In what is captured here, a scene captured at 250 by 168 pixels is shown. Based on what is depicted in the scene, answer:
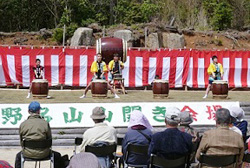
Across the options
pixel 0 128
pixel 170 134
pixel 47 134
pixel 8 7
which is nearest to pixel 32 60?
pixel 0 128

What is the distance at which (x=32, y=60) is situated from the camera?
57.6 feet

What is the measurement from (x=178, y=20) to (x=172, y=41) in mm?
11277

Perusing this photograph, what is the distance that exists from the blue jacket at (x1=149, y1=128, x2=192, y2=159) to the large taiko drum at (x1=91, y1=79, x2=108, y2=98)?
8.46 m

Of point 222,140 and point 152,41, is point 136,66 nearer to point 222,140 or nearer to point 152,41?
point 152,41

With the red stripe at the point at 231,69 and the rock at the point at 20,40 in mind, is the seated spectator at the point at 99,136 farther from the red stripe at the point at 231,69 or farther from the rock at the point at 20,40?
the rock at the point at 20,40

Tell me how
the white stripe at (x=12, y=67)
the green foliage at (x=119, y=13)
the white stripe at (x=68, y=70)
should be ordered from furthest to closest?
the green foliage at (x=119, y=13)
the white stripe at (x=68, y=70)
the white stripe at (x=12, y=67)

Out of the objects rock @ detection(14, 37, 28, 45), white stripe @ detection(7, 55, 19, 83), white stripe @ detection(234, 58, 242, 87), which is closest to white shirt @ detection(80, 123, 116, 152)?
white stripe @ detection(7, 55, 19, 83)

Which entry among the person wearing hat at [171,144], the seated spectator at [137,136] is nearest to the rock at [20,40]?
the seated spectator at [137,136]

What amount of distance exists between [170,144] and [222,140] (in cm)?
62

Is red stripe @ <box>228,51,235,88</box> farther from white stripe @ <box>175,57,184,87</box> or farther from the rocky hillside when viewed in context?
the rocky hillside

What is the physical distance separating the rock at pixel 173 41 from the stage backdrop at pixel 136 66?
30.7 feet

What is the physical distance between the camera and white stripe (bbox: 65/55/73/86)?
58.2 ft

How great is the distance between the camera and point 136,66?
18234mm

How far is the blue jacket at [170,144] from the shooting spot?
4.95 m
